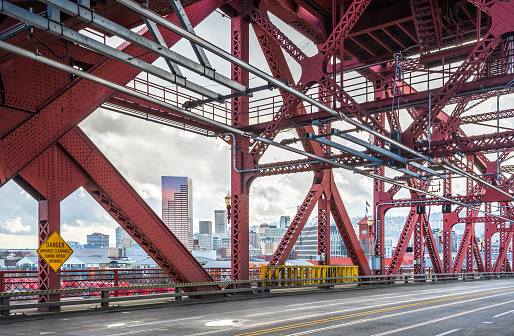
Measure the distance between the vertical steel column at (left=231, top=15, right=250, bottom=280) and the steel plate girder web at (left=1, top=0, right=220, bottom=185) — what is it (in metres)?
7.33

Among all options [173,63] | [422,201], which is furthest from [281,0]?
[422,201]

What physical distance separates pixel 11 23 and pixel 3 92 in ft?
8.75

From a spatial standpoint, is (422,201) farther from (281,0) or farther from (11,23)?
(11,23)

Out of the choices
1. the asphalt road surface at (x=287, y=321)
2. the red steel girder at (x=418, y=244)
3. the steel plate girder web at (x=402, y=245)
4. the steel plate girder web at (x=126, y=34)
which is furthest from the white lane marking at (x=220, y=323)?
the red steel girder at (x=418, y=244)

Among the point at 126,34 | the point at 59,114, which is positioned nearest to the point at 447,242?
the point at 59,114

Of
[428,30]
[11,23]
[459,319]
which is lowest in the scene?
[459,319]

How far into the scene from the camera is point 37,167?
16734 mm

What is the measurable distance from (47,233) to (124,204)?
2.73 m

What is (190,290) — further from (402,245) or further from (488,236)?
(488,236)

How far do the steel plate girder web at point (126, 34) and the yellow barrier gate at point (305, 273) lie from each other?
1748 cm

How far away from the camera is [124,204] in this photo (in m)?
18.4

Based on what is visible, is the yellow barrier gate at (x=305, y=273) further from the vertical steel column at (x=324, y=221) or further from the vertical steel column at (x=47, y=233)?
the vertical steel column at (x=47, y=233)

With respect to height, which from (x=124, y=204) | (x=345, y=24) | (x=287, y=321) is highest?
(x=345, y=24)

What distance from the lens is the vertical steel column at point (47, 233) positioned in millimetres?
16922
